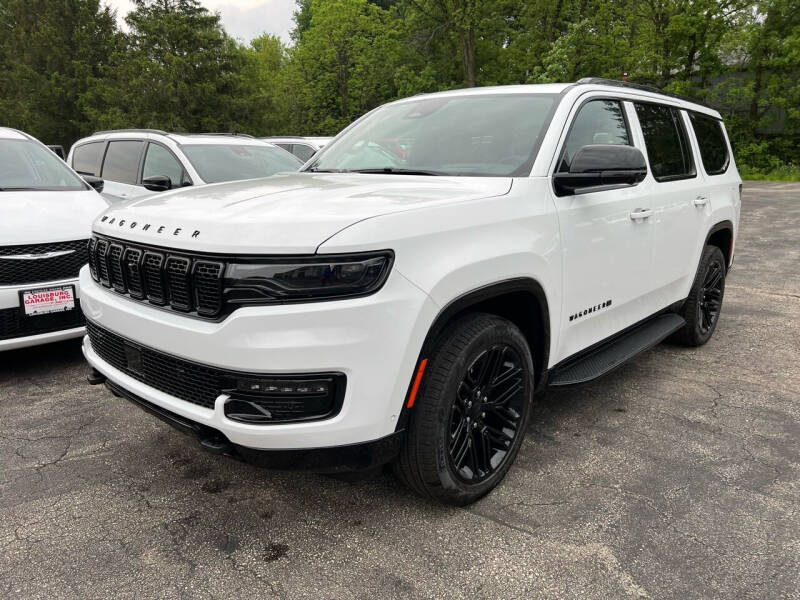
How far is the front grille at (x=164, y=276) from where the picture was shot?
6.84ft

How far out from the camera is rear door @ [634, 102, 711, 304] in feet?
12.1

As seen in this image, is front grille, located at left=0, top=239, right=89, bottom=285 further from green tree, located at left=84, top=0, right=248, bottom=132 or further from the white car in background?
green tree, located at left=84, top=0, right=248, bottom=132

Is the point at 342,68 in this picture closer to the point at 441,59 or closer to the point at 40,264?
the point at 441,59

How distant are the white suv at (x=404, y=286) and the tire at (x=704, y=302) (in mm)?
1020

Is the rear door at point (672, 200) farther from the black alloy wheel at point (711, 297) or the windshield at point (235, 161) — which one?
the windshield at point (235, 161)

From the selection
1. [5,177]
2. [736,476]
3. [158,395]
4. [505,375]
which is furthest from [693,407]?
[5,177]

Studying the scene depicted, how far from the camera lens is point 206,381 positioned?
7.03ft

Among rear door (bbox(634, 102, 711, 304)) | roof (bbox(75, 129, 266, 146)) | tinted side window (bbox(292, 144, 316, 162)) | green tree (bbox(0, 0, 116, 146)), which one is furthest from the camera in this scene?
green tree (bbox(0, 0, 116, 146))

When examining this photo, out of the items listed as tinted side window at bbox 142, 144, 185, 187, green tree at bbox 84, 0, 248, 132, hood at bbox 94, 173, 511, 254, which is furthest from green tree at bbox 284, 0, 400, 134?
hood at bbox 94, 173, 511, 254

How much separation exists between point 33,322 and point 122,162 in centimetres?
395

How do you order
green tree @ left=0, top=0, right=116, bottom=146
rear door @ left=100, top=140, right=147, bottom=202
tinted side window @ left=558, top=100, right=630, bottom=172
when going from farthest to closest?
1. green tree @ left=0, top=0, right=116, bottom=146
2. rear door @ left=100, top=140, right=147, bottom=202
3. tinted side window @ left=558, top=100, right=630, bottom=172

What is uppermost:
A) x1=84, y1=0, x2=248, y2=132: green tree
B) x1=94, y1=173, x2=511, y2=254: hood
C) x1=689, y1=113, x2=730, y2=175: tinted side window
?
x1=84, y1=0, x2=248, y2=132: green tree

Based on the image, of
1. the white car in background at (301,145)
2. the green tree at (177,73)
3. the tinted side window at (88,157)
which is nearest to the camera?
the tinted side window at (88,157)

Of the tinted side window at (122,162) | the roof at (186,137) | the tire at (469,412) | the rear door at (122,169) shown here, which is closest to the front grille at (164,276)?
the tire at (469,412)
